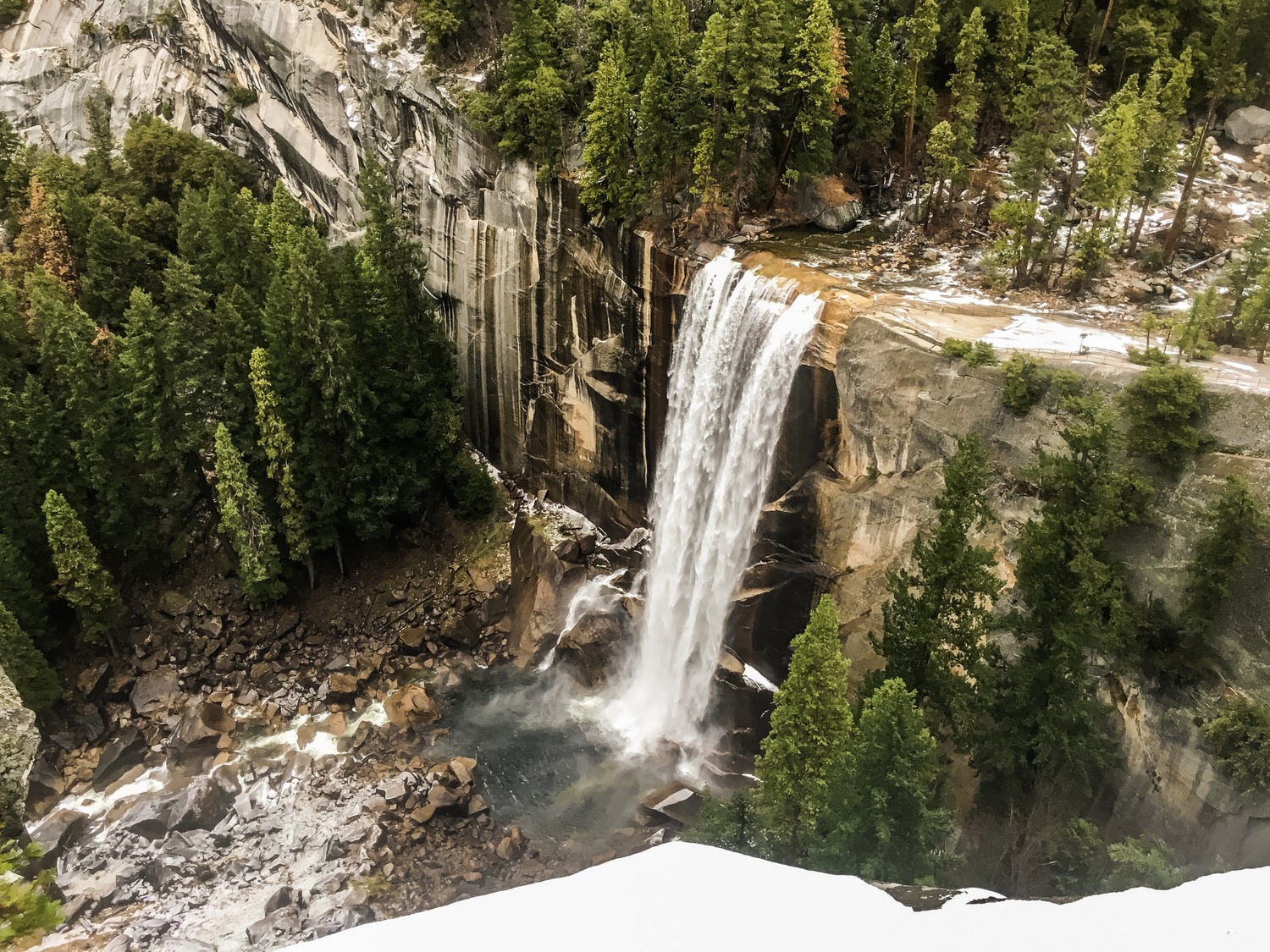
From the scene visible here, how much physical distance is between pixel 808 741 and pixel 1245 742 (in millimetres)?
8284

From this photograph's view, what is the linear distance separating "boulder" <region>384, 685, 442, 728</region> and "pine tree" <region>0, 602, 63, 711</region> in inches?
426

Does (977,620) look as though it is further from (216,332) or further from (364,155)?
(364,155)

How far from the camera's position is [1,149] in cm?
4225

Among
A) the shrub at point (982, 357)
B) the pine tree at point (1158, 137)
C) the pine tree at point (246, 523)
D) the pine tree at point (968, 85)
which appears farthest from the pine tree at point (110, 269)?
the pine tree at point (1158, 137)

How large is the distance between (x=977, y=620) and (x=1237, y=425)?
21.5 feet

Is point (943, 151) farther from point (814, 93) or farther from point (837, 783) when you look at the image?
point (837, 783)

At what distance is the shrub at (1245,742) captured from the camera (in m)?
16.6

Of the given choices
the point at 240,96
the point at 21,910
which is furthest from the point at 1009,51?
the point at 240,96

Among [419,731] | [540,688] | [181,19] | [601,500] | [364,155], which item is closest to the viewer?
[419,731]

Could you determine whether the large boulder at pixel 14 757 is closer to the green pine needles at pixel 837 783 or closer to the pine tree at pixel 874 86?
the green pine needles at pixel 837 783

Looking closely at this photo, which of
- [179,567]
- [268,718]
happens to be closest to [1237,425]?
[268,718]

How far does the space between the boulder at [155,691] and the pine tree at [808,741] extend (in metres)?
22.8

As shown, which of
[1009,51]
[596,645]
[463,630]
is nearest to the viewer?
[1009,51]

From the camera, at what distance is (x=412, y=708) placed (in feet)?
102
